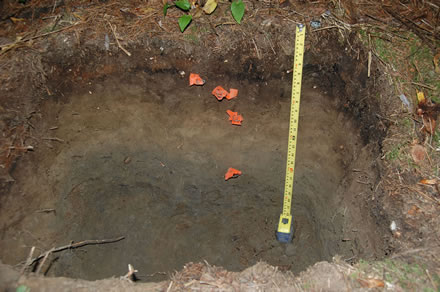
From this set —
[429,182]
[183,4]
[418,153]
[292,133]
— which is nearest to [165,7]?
[183,4]

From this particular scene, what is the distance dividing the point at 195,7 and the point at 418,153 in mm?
2302

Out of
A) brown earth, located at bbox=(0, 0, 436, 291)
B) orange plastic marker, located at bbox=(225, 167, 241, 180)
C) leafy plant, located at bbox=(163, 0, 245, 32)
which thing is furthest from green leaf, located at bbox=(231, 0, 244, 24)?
orange plastic marker, located at bbox=(225, 167, 241, 180)

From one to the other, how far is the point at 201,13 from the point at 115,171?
1.87m

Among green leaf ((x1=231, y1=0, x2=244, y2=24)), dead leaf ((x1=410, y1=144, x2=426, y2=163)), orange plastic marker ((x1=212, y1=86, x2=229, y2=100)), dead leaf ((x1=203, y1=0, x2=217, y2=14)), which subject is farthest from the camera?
orange plastic marker ((x1=212, y1=86, x2=229, y2=100))

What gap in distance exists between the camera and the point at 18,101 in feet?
9.11

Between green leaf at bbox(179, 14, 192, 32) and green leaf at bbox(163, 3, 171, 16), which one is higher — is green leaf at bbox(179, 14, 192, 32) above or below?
below

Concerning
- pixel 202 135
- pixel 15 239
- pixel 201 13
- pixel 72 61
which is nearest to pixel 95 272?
pixel 15 239

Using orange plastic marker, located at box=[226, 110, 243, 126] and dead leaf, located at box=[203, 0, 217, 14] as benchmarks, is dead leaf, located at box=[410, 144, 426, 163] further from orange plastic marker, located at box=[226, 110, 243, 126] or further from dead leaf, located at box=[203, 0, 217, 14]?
dead leaf, located at box=[203, 0, 217, 14]

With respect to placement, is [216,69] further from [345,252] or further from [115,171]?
[345,252]

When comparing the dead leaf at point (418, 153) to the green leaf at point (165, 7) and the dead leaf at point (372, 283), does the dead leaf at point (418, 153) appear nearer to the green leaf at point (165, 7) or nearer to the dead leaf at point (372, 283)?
the dead leaf at point (372, 283)

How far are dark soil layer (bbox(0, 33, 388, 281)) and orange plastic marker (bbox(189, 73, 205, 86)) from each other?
0.07m

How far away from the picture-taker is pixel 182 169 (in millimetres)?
3510

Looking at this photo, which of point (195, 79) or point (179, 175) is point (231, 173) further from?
point (195, 79)

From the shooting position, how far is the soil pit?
9.90 feet
